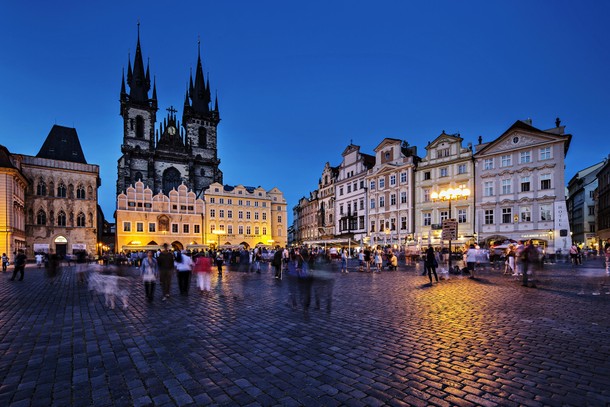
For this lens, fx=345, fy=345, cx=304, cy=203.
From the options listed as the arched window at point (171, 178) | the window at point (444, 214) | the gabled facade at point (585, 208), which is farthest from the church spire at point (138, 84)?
the gabled facade at point (585, 208)

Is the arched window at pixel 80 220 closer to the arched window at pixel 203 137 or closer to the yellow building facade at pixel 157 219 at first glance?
the yellow building facade at pixel 157 219

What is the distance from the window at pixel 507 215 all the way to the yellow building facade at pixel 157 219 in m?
41.0

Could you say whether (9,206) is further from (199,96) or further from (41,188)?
(199,96)

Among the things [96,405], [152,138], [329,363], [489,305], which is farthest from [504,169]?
[152,138]

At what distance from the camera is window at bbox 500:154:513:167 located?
123 ft

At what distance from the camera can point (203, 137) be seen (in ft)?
277

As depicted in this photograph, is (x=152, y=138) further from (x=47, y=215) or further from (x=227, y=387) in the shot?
(x=227, y=387)

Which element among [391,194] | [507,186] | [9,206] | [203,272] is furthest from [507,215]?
[9,206]

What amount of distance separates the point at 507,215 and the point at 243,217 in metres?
45.2

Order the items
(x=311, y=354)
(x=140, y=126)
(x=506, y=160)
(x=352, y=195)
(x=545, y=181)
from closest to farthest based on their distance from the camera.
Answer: (x=311, y=354), (x=545, y=181), (x=506, y=160), (x=352, y=195), (x=140, y=126)

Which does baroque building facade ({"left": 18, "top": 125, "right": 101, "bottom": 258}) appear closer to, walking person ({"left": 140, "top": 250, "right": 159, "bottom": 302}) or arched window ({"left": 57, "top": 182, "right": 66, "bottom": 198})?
arched window ({"left": 57, "top": 182, "right": 66, "bottom": 198})

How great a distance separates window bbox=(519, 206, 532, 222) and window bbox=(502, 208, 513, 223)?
3.13 feet

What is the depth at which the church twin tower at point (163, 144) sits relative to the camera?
71.6 m

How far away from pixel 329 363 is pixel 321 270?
5.12 meters
